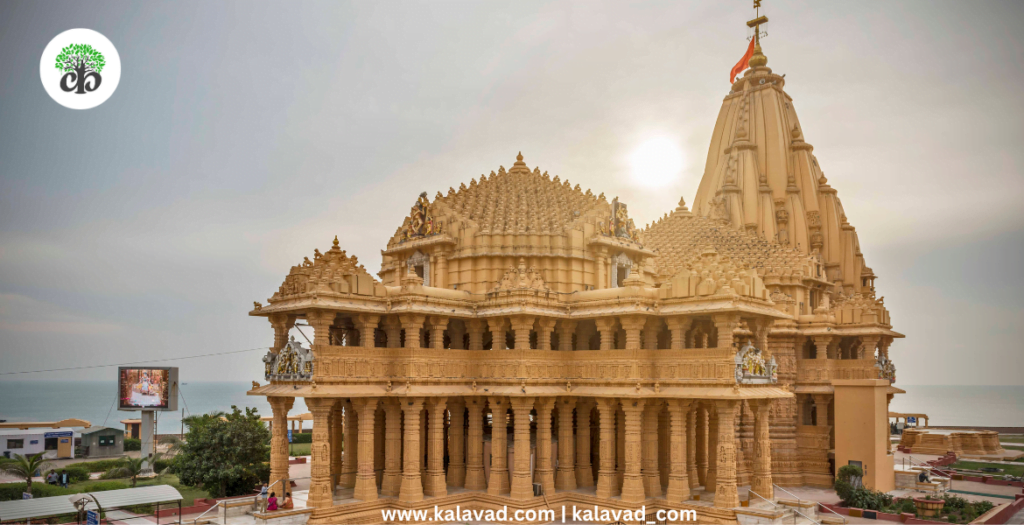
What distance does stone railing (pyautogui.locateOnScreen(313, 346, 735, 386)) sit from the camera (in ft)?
84.3

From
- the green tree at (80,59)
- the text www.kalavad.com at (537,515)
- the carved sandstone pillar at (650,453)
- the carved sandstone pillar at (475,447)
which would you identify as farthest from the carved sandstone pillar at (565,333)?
the green tree at (80,59)

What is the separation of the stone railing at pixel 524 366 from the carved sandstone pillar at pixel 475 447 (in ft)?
3.20

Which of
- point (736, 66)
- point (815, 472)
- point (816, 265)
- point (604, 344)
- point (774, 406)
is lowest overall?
point (815, 472)

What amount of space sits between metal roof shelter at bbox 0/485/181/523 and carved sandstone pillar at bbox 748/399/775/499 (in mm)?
18369

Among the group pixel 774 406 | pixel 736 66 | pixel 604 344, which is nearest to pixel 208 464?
pixel 604 344

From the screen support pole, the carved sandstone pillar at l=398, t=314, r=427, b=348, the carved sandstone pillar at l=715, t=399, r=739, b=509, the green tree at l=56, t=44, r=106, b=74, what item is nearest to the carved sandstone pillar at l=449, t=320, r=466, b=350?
the carved sandstone pillar at l=398, t=314, r=427, b=348

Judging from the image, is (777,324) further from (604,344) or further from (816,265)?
(604,344)

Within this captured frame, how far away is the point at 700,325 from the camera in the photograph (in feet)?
97.6

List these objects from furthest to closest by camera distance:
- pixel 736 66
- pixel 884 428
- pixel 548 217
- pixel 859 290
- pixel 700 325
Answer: pixel 736 66 < pixel 859 290 < pixel 884 428 < pixel 548 217 < pixel 700 325

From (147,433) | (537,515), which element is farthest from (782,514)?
(147,433)

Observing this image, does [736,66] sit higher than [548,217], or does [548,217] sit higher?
[736,66]

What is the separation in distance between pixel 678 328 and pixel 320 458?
11.9 m

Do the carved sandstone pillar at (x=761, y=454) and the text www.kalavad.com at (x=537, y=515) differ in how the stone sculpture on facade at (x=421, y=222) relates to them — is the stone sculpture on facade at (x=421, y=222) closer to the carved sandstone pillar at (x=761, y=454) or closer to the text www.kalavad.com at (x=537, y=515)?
the text www.kalavad.com at (x=537, y=515)

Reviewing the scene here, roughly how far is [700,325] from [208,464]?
18611mm
